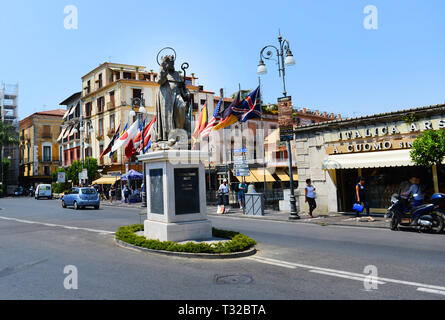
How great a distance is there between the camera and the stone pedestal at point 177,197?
8.41 m

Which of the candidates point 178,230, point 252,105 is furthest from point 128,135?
point 178,230

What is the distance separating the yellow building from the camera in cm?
6481

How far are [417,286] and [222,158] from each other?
3699 centimetres

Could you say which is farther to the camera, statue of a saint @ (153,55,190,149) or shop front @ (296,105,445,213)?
shop front @ (296,105,445,213)

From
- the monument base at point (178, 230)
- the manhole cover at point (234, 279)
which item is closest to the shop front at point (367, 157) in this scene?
the monument base at point (178, 230)

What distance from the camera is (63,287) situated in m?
5.37

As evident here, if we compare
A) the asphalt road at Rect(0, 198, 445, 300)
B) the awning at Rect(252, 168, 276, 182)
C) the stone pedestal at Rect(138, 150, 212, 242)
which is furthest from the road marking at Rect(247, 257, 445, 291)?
the awning at Rect(252, 168, 276, 182)

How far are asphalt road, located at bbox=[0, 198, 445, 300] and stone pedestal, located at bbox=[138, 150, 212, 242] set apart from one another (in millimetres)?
926

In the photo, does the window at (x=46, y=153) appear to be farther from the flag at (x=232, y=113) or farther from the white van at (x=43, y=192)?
the flag at (x=232, y=113)

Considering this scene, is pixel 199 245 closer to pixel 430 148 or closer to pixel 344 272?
pixel 344 272

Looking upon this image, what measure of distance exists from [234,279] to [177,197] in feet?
10.6

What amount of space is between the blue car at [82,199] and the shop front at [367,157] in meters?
14.9

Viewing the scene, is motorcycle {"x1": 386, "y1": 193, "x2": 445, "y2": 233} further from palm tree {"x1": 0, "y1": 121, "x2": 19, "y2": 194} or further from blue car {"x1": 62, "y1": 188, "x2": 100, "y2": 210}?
palm tree {"x1": 0, "y1": 121, "x2": 19, "y2": 194}

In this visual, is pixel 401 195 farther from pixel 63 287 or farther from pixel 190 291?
pixel 63 287
